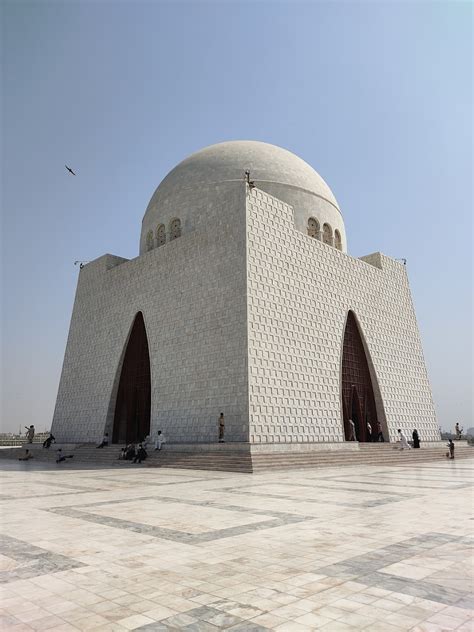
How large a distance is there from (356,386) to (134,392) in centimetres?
811

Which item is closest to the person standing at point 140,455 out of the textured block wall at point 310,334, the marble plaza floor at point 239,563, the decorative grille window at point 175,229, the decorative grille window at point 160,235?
the textured block wall at point 310,334

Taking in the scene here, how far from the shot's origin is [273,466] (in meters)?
11.0

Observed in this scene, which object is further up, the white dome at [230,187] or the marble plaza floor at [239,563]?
the white dome at [230,187]

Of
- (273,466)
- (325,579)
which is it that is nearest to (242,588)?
(325,579)

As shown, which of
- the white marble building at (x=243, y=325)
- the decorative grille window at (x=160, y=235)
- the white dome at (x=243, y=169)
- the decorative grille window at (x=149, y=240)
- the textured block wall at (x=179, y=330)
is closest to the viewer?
the textured block wall at (x=179, y=330)

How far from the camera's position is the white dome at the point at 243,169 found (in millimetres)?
18562

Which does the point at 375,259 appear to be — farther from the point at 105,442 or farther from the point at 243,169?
the point at 105,442

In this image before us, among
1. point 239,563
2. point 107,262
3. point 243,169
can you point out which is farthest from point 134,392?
point 239,563

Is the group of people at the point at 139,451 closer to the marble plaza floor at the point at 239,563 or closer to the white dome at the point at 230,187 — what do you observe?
the marble plaza floor at the point at 239,563

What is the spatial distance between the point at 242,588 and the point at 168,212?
686 inches

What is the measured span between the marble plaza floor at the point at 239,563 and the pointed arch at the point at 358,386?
10803 millimetres

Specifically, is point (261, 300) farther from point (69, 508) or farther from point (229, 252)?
point (69, 508)

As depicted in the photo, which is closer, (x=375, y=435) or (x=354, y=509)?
(x=354, y=509)

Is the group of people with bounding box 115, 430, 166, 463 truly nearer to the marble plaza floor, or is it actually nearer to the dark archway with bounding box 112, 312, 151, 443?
the dark archway with bounding box 112, 312, 151, 443
